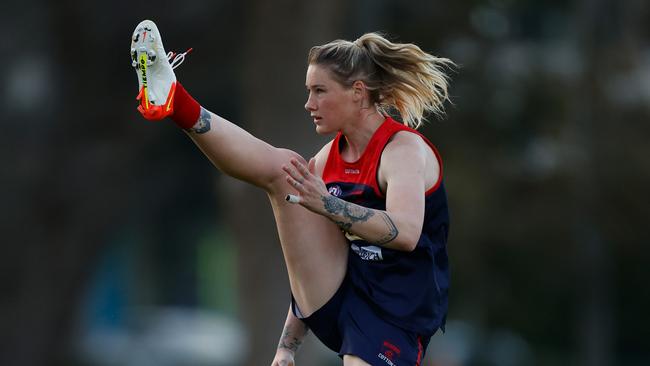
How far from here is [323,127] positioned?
6.61 m

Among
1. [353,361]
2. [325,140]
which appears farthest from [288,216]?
[325,140]

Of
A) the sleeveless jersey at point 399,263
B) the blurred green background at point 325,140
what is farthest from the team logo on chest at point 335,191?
the blurred green background at point 325,140

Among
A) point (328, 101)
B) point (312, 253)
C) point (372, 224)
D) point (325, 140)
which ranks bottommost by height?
point (325, 140)

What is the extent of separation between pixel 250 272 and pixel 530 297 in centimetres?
659

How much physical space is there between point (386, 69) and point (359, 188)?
59 centimetres

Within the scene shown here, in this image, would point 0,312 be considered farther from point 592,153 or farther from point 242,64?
point 592,153

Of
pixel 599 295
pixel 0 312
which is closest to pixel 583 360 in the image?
pixel 599 295

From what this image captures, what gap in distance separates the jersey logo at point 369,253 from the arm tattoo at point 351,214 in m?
0.43

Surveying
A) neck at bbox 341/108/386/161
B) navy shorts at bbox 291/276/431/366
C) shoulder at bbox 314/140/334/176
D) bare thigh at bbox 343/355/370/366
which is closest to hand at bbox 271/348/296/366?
navy shorts at bbox 291/276/431/366

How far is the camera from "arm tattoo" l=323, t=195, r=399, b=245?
6012 millimetres

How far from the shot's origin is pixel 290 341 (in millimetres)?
6996

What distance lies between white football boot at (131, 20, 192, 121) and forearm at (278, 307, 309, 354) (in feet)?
4.64

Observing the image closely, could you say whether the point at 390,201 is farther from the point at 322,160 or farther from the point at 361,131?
the point at 322,160

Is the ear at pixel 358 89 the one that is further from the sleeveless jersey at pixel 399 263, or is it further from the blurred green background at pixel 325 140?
the blurred green background at pixel 325 140
